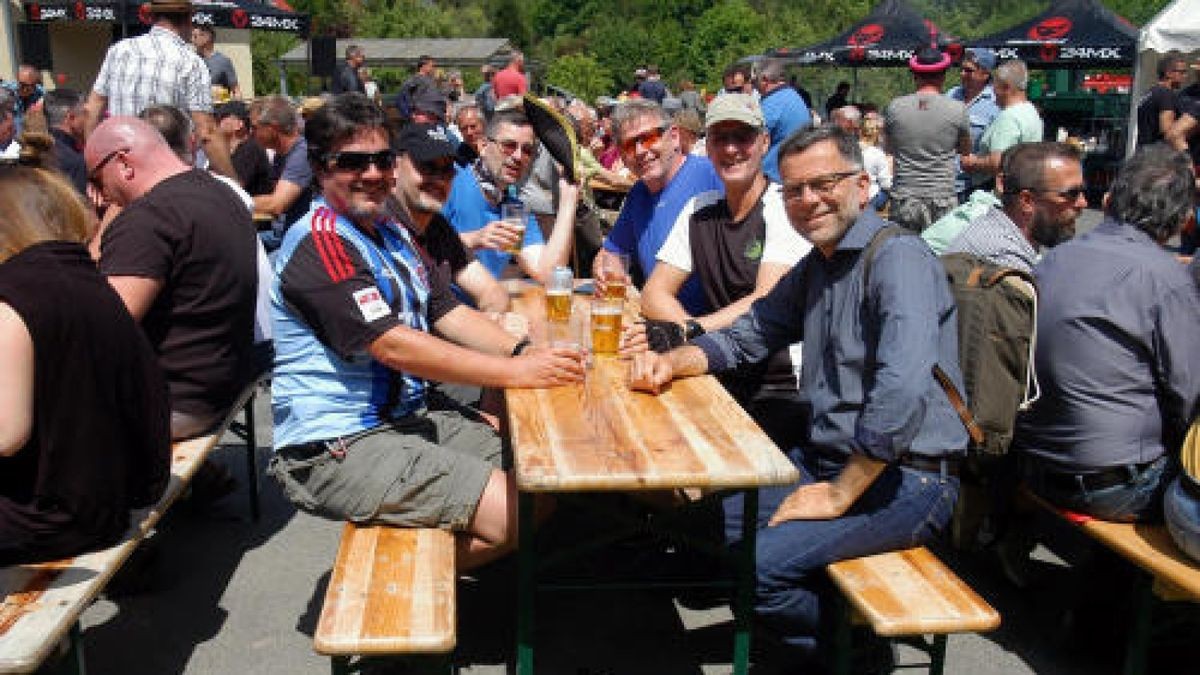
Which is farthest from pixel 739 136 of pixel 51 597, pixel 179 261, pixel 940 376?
pixel 51 597

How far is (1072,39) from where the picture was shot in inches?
594

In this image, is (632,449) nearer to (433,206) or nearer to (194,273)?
(433,206)

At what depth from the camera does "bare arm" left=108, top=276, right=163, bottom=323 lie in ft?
10.2

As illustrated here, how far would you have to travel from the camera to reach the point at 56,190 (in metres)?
2.44

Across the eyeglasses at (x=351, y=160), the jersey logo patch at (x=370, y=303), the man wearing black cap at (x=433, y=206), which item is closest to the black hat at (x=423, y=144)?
the man wearing black cap at (x=433, y=206)

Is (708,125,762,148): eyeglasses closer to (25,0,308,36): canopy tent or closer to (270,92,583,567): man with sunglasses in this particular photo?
(270,92,583,567): man with sunglasses

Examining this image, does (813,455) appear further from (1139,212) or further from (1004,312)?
(1139,212)

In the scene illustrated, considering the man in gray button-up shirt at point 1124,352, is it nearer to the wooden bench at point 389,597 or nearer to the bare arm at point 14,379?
the wooden bench at point 389,597

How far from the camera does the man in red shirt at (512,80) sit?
37.7ft

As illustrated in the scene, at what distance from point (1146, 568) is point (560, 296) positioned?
174cm

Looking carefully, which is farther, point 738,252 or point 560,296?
point 738,252

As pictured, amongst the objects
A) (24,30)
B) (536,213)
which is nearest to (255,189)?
(536,213)

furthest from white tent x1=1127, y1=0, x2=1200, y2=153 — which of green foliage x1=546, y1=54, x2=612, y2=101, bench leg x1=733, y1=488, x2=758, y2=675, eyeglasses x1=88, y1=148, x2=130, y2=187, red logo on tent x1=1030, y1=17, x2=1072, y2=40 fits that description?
green foliage x1=546, y1=54, x2=612, y2=101

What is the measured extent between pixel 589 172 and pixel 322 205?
616 centimetres
